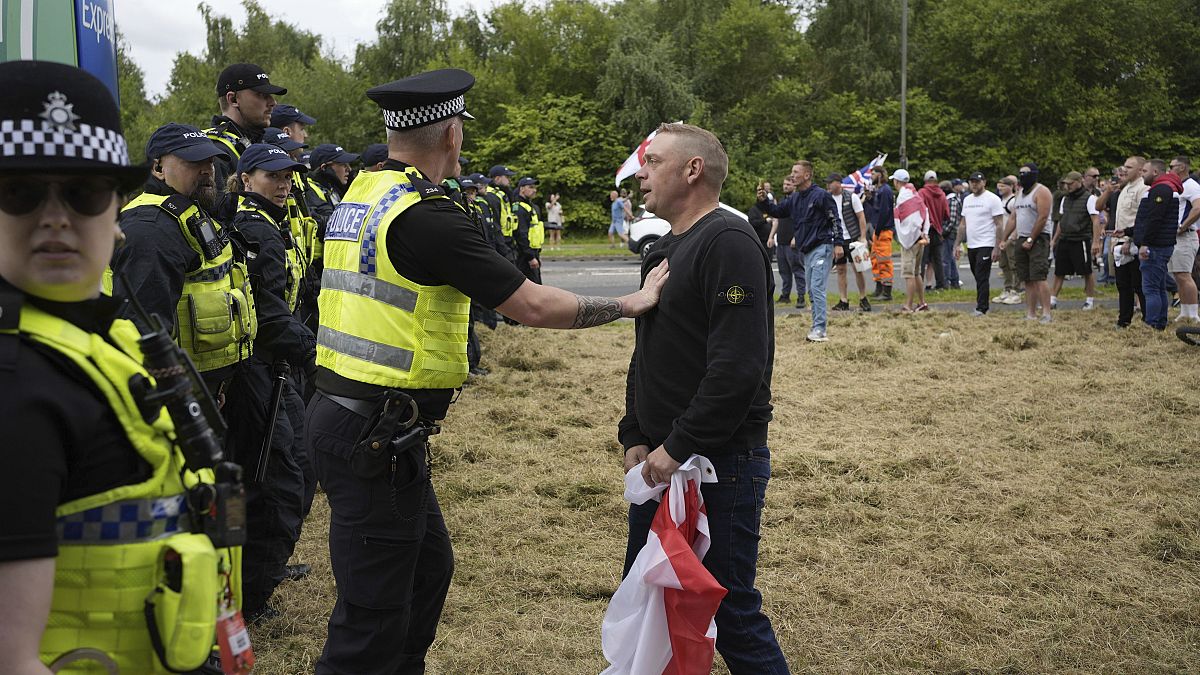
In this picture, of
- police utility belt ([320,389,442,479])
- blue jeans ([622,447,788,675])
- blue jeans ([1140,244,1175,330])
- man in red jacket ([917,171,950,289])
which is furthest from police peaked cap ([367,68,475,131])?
man in red jacket ([917,171,950,289])

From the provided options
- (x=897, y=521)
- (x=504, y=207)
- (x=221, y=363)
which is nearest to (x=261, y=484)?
(x=221, y=363)

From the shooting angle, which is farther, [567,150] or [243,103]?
[567,150]

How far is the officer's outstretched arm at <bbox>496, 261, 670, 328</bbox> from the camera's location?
10.2 feet

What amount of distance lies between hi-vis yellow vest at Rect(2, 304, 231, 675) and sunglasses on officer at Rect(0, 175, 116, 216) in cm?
16

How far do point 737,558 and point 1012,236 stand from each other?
12.5 meters

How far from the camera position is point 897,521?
5.70 metres

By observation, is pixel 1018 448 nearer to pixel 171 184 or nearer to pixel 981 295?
pixel 171 184

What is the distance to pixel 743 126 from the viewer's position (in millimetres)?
A: 40938

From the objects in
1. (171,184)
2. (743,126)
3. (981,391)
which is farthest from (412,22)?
(171,184)

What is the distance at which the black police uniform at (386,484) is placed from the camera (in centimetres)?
300

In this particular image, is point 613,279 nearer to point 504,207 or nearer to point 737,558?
point 504,207

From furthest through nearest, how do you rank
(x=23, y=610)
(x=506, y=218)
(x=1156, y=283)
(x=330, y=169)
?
(x=506, y=218), (x=1156, y=283), (x=330, y=169), (x=23, y=610)

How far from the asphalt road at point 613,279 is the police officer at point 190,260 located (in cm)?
965

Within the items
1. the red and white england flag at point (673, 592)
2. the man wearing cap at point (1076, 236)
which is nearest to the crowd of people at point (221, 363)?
the red and white england flag at point (673, 592)
